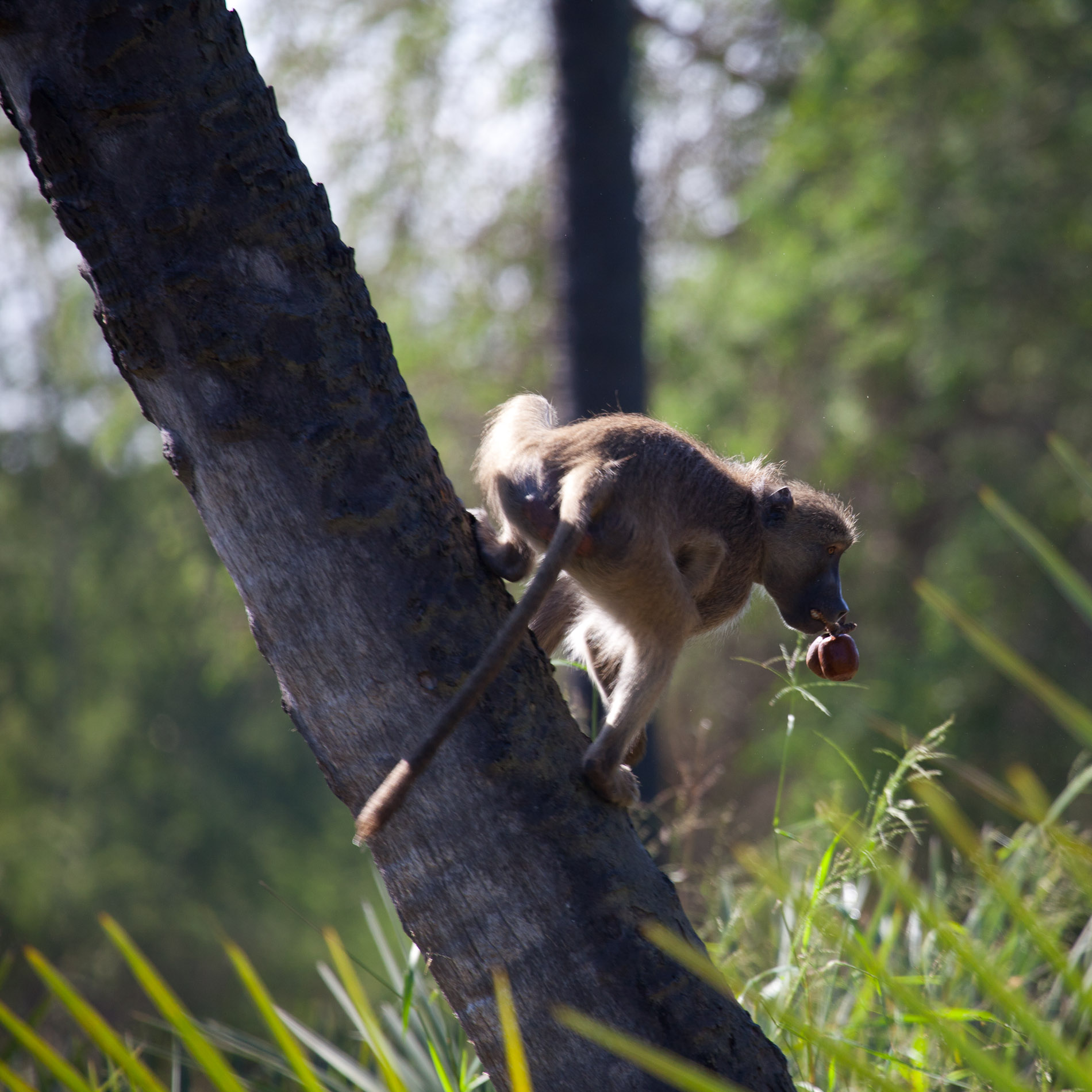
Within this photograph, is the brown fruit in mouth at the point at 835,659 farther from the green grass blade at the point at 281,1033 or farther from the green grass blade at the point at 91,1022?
the green grass blade at the point at 91,1022

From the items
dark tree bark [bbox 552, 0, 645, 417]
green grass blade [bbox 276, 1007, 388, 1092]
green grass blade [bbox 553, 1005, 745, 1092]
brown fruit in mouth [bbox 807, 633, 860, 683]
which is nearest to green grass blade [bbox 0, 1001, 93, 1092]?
green grass blade [bbox 553, 1005, 745, 1092]

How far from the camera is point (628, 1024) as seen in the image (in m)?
1.98

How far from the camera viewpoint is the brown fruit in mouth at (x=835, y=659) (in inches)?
106

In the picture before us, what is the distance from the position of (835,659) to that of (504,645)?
3.64 feet

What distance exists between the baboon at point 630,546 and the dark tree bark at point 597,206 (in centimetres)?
233

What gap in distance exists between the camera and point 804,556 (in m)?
3.17

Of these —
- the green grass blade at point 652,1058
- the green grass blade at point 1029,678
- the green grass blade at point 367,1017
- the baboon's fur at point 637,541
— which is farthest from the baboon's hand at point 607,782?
the green grass blade at point 1029,678

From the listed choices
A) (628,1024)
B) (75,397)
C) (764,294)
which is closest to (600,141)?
(764,294)

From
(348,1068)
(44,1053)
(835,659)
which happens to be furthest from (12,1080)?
(835,659)

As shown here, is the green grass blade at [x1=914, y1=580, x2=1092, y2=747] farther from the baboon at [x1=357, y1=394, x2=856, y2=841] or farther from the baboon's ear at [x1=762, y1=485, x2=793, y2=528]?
the baboon's ear at [x1=762, y1=485, x2=793, y2=528]

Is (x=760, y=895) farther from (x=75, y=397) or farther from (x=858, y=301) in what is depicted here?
(x=75, y=397)

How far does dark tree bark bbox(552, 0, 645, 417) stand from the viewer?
5.57 m

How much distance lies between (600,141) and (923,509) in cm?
657

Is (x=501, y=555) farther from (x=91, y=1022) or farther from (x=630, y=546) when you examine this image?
(x=91, y=1022)
